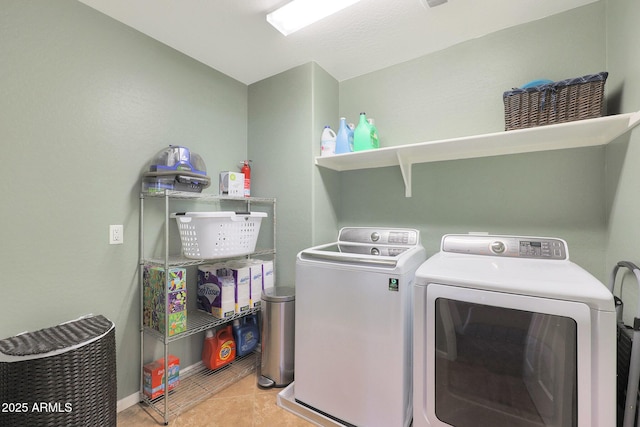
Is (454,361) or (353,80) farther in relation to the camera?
(353,80)

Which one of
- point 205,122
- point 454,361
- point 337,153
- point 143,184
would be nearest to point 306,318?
point 454,361

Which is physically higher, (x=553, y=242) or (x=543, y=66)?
(x=543, y=66)

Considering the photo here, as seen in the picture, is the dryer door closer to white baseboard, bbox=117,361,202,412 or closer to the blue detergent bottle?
the blue detergent bottle

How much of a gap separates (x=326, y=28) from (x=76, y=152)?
170 cm

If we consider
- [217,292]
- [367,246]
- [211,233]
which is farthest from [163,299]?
[367,246]

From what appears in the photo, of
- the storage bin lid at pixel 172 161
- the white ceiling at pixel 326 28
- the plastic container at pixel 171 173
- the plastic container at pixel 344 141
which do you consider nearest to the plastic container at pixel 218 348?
the plastic container at pixel 171 173

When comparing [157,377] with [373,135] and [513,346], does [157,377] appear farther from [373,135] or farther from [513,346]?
[373,135]

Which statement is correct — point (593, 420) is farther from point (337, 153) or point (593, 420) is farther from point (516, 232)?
point (337, 153)

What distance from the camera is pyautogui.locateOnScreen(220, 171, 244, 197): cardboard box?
208 cm

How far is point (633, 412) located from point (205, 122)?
2.85 m

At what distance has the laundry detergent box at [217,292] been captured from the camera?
1889 millimetres

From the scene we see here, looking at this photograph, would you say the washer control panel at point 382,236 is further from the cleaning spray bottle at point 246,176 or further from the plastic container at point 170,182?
the plastic container at point 170,182

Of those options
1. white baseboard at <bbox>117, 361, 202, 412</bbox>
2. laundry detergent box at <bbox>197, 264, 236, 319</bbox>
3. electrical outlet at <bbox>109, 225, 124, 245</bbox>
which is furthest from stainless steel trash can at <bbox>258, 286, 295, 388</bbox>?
electrical outlet at <bbox>109, 225, 124, 245</bbox>

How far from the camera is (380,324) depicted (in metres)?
1.36
